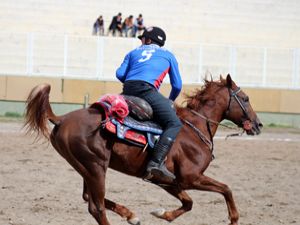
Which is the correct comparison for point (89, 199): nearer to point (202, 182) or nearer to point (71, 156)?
point (71, 156)

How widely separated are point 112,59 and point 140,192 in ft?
50.4

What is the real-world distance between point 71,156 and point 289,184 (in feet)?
18.2

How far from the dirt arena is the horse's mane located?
157cm

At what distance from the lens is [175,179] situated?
26.3ft

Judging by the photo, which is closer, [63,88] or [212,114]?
[212,114]

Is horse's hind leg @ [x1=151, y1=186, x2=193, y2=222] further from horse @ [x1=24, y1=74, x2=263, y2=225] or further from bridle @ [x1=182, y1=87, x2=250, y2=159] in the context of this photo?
bridle @ [x1=182, y1=87, x2=250, y2=159]

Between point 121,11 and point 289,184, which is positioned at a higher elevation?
point 121,11

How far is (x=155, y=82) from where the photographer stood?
804 centimetres

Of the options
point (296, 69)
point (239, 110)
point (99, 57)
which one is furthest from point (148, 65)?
point (296, 69)

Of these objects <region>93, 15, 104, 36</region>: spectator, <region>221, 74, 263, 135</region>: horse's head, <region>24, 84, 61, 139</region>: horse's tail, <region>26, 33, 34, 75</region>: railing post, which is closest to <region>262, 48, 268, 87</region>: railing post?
<region>93, 15, 104, 36</region>: spectator

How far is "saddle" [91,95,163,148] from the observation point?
759 centimetres

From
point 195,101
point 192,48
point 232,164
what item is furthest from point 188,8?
point 195,101

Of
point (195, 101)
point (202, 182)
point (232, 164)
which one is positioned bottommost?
point (232, 164)

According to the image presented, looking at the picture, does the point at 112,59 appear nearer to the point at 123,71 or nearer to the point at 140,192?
the point at 140,192
